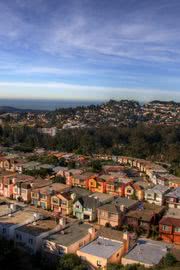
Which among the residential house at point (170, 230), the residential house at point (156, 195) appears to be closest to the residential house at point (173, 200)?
the residential house at point (156, 195)

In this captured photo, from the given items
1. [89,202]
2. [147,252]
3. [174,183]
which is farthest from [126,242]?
[174,183]

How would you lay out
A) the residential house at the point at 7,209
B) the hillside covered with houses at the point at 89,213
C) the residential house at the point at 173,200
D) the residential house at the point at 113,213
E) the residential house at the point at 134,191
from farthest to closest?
the residential house at the point at 134,191 → the residential house at the point at 173,200 → the residential house at the point at 113,213 → the residential house at the point at 7,209 → the hillside covered with houses at the point at 89,213

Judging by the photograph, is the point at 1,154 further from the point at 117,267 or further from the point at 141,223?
the point at 117,267

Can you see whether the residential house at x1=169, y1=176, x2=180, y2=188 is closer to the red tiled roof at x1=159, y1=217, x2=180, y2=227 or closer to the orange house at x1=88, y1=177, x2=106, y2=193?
the orange house at x1=88, y1=177, x2=106, y2=193

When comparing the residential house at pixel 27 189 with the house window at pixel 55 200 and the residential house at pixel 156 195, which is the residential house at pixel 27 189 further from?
the residential house at pixel 156 195

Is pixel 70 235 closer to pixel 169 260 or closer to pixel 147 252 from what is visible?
pixel 147 252

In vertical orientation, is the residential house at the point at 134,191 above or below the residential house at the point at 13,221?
below

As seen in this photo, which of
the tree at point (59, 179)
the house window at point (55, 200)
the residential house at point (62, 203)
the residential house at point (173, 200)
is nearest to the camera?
the residential house at point (62, 203)

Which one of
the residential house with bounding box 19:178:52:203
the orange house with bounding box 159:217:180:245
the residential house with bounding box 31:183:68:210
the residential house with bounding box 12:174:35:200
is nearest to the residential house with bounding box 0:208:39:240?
the residential house with bounding box 31:183:68:210
